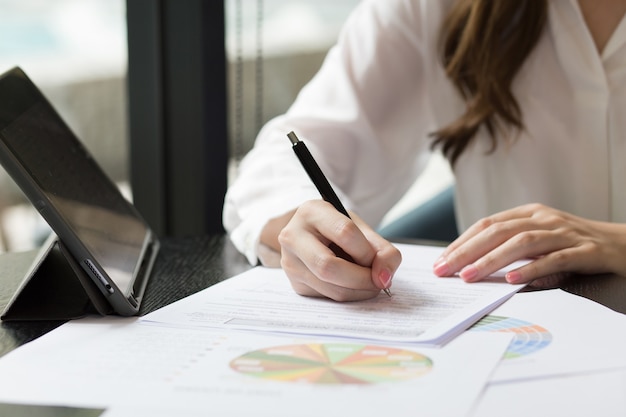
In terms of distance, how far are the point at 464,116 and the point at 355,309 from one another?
0.63 m

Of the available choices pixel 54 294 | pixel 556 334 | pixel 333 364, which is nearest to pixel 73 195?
pixel 54 294

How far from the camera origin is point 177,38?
1.56 metres

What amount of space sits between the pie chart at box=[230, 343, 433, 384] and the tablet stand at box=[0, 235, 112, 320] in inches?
6.8

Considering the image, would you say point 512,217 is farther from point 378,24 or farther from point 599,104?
point 378,24

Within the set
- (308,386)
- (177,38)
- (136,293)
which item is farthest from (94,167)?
(177,38)

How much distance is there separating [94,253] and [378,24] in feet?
2.56

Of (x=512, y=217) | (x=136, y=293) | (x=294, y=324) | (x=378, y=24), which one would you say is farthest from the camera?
(x=378, y=24)

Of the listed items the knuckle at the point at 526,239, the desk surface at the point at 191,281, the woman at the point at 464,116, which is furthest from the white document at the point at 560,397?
the woman at the point at 464,116

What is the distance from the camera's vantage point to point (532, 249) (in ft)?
2.66

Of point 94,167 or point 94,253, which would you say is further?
point 94,167

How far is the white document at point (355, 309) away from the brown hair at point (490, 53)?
47 cm

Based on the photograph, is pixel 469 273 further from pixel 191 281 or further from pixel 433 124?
pixel 433 124

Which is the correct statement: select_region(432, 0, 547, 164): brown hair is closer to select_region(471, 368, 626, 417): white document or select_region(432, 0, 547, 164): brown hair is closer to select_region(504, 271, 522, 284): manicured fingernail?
select_region(504, 271, 522, 284): manicured fingernail

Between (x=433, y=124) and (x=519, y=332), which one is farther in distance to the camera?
(x=433, y=124)
